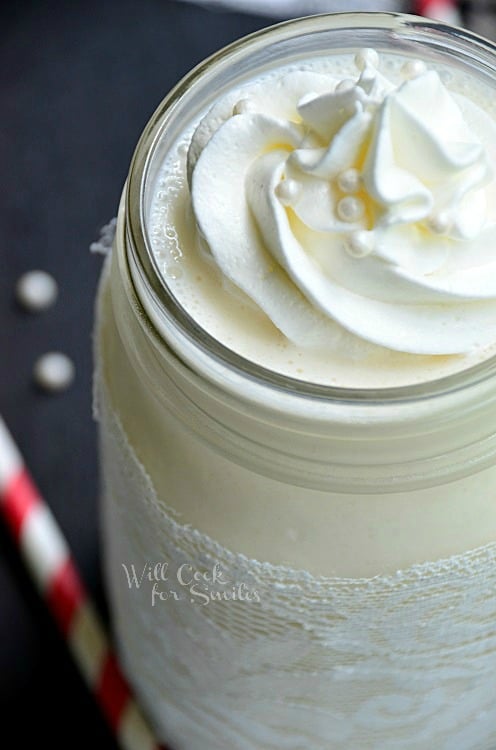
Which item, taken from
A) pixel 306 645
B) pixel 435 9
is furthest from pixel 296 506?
pixel 435 9

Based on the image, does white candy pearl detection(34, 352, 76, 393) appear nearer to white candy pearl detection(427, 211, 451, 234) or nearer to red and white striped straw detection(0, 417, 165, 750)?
red and white striped straw detection(0, 417, 165, 750)

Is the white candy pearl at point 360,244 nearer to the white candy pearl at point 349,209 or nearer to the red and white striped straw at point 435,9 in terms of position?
the white candy pearl at point 349,209

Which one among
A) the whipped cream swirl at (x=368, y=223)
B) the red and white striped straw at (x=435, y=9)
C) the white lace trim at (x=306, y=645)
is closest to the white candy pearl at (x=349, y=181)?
the whipped cream swirl at (x=368, y=223)

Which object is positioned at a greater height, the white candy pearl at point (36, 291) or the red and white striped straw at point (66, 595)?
the white candy pearl at point (36, 291)

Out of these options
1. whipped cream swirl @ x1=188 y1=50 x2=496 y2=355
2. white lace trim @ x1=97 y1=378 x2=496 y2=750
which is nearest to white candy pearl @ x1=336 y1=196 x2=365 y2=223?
whipped cream swirl @ x1=188 y1=50 x2=496 y2=355

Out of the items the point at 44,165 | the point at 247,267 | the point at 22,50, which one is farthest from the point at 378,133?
the point at 22,50

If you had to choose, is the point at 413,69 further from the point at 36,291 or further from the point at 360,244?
the point at 36,291
